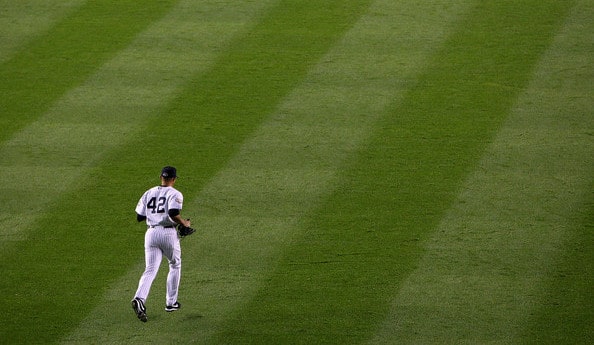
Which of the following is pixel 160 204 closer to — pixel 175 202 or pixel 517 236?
pixel 175 202

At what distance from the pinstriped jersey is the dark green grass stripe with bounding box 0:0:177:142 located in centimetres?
489

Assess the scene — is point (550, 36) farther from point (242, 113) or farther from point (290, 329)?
point (290, 329)

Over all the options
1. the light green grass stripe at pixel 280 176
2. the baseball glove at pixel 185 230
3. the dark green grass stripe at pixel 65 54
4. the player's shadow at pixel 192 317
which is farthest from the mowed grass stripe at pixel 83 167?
the baseball glove at pixel 185 230

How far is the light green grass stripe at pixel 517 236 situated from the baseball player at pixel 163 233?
2.08 m

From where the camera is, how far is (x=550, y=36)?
16.4 m

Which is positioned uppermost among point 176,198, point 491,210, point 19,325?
point 176,198

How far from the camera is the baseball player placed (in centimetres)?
948

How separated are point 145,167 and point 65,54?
4252 millimetres

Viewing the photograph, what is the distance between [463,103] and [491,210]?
121 inches

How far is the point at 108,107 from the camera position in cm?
1454

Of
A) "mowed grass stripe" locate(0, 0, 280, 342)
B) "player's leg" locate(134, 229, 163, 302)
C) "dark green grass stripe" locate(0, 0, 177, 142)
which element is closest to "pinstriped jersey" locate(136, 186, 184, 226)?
"player's leg" locate(134, 229, 163, 302)

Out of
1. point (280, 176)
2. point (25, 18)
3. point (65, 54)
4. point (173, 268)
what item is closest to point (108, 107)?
point (65, 54)

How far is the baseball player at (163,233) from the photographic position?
31.1ft

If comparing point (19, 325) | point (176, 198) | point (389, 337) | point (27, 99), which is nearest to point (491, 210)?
point (389, 337)
